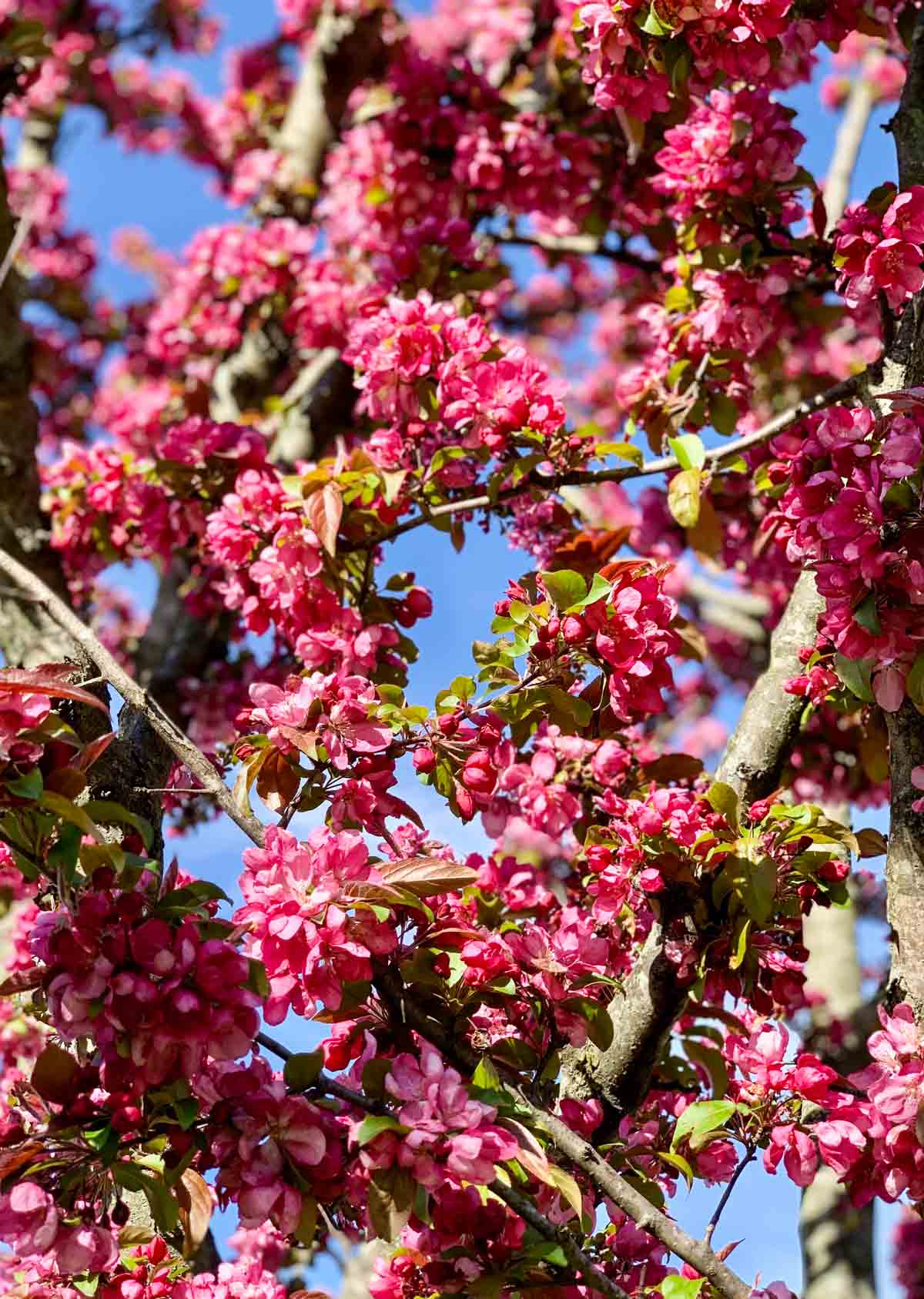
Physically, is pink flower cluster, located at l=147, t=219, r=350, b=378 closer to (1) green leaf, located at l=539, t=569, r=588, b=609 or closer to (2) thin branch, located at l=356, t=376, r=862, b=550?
(2) thin branch, located at l=356, t=376, r=862, b=550

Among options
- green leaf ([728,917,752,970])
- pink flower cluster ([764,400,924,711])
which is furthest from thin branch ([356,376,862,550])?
green leaf ([728,917,752,970])

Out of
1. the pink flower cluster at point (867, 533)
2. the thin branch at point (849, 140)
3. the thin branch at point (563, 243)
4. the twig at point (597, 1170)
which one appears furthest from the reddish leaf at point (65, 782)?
the thin branch at point (849, 140)

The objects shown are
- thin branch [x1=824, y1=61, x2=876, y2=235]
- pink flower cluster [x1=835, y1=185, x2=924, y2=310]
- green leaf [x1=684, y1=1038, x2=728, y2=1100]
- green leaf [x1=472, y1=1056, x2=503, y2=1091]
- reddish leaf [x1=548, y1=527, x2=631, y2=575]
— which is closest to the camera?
green leaf [x1=472, y1=1056, x2=503, y2=1091]

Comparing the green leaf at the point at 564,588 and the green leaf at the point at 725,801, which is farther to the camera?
the green leaf at the point at 725,801

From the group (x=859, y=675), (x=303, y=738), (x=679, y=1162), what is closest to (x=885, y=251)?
(x=859, y=675)

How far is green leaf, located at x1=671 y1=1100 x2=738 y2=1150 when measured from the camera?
1.82 metres

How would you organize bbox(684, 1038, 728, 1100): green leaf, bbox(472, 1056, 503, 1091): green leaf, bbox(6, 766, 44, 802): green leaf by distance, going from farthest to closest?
→ bbox(684, 1038, 728, 1100): green leaf
bbox(472, 1056, 503, 1091): green leaf
bbox(6, 766, 44, 802): green leaf

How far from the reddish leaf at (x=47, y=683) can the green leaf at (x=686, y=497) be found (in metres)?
1.34

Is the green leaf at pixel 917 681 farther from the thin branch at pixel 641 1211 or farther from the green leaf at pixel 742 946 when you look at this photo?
the thin branch at pixel 641 1211

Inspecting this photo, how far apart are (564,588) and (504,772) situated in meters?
0.35

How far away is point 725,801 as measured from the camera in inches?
81.0

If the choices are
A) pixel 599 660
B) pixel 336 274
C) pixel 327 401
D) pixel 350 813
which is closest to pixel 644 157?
pixel 336 274

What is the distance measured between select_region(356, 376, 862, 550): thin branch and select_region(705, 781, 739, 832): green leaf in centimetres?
73

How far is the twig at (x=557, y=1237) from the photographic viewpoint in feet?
5.27
